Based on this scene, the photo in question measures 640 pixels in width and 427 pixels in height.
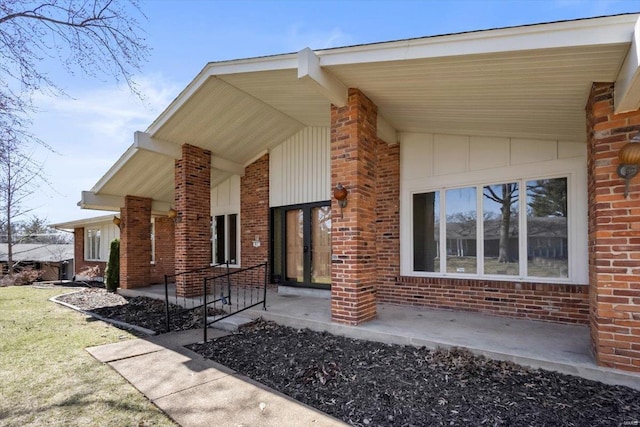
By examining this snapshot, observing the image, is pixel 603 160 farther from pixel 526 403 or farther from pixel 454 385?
pixel 454 385

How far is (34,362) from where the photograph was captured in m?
4.57

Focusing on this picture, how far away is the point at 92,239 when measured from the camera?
16844 millimetres

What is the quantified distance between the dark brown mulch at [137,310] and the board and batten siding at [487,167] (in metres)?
4.39

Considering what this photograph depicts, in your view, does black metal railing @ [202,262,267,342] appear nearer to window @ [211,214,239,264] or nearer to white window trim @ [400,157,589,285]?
window @ [211,214,239,264]

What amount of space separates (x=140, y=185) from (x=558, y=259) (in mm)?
10029

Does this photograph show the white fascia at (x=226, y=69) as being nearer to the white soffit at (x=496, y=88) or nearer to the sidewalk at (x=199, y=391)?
the white soffit at (x=496, y=88)

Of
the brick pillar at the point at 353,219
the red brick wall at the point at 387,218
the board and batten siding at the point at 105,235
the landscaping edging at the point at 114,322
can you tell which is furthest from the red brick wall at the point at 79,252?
the brick pillar at the point at 353,219

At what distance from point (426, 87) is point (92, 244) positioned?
17902 millimetres

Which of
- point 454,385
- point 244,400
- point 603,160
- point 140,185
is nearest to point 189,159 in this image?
point 140,185

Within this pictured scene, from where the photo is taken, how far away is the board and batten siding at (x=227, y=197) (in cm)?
995

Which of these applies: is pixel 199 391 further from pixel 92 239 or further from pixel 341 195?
pixel 92 239

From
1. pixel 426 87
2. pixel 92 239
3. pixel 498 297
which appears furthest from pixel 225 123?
pixel 92 239

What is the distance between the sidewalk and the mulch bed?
7.6 inches

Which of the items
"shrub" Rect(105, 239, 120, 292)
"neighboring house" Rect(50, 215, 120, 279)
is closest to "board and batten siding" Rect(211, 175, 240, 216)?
"shrub" Rect(105, 239, 120, 292)
